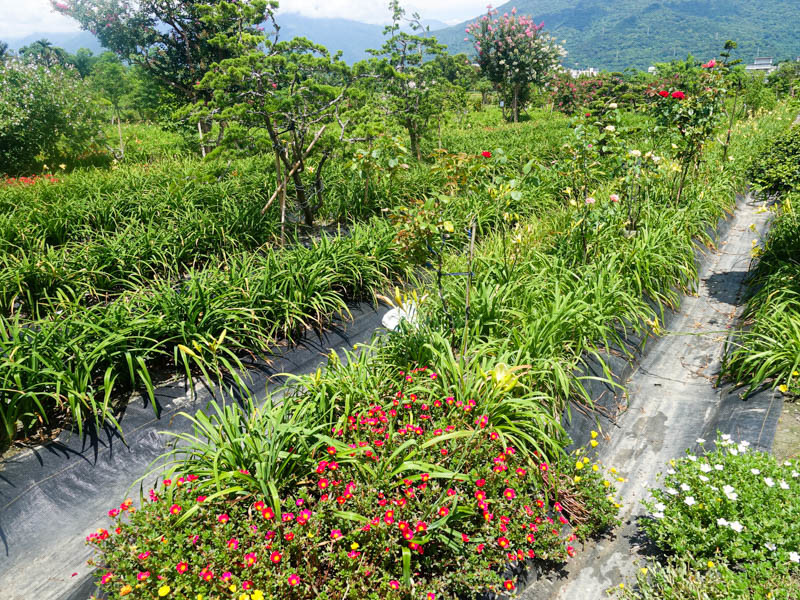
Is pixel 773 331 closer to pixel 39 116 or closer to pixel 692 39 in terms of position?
pixel 39 116

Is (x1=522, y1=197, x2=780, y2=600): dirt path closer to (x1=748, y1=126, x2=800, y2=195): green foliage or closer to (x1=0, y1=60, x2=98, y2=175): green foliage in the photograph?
(x1=748, y1=126, x2=800, y2=195): green foliage

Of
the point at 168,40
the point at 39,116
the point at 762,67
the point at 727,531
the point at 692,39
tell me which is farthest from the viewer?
the point at 692,39

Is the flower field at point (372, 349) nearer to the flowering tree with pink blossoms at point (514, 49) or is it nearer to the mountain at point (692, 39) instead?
the flowering tree with pink blossoms at point (514, 49)

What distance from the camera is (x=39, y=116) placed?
27.8ft

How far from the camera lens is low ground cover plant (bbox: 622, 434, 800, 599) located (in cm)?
180

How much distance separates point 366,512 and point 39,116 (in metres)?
10.2

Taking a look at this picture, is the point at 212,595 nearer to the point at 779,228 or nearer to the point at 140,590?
the point at 140,590

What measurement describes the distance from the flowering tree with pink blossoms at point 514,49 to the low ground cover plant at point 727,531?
18.1 m

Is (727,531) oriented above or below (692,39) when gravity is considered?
below

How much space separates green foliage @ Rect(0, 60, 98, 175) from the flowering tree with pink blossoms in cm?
1445

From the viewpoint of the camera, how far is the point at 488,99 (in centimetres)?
2966

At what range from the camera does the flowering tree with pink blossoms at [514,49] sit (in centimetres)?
1788

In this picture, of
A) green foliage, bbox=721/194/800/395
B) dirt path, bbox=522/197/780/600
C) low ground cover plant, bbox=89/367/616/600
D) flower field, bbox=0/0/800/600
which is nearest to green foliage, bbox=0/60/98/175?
flower field, bbox=0/0/800/600

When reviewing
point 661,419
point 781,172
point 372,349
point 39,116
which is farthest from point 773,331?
point 39,116
